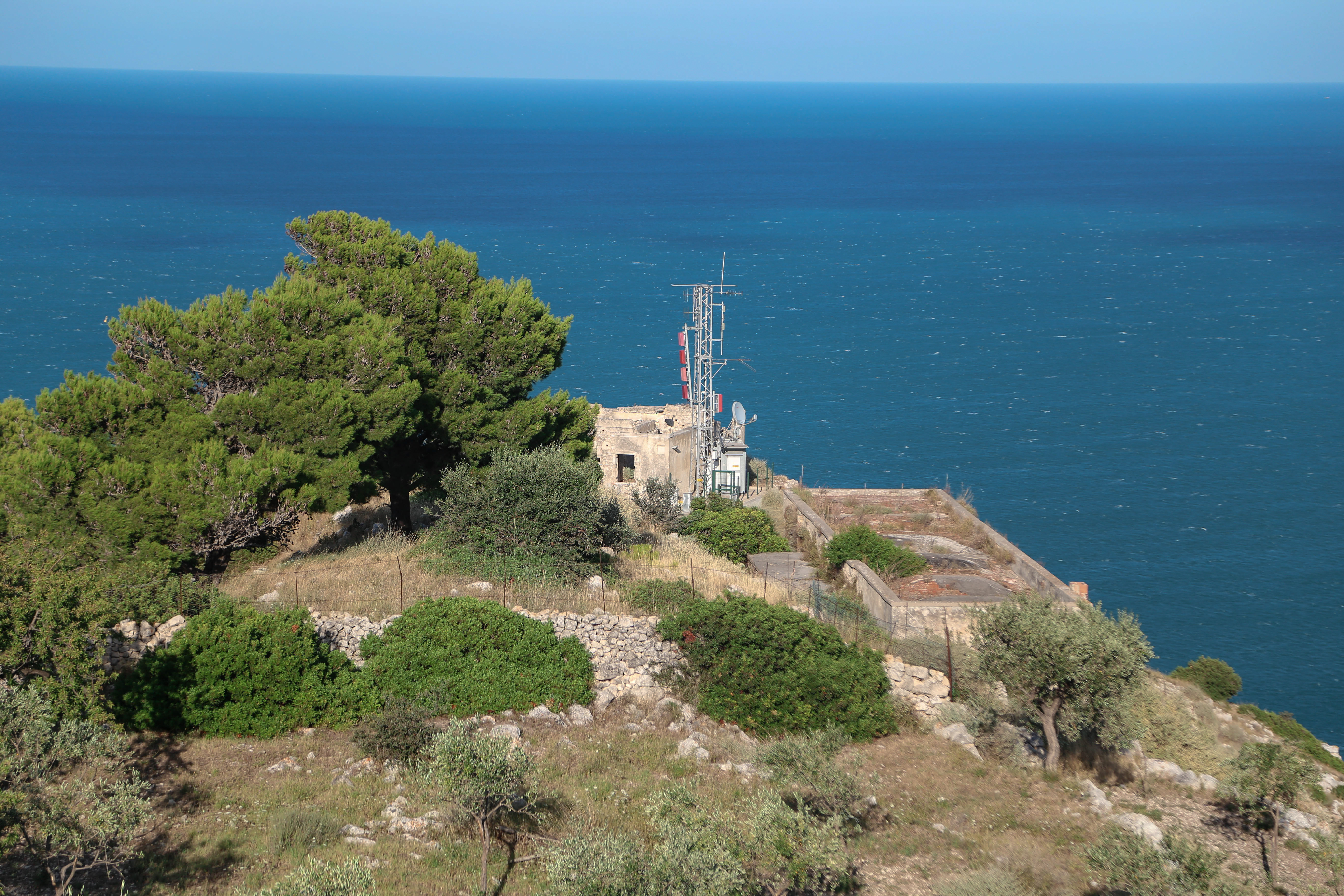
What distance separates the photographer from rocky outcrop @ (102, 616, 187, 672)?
12062mm

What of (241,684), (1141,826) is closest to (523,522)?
(241,684)

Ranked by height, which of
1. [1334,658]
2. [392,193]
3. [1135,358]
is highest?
[392,193]

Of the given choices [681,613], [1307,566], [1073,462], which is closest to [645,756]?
[681,613]

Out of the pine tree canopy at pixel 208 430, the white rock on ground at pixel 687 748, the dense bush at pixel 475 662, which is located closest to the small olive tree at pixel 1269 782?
the white rock on ground at pixel 687 748

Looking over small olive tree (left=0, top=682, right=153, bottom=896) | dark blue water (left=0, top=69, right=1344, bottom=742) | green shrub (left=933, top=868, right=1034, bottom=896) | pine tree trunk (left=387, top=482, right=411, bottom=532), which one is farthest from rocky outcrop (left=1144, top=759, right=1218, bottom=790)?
dark blue water (left=0, top=69, right=1344, bottom=742)

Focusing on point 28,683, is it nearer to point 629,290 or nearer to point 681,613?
point 681,613

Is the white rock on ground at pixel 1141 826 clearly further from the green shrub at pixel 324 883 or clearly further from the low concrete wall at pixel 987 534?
the green shrub at pixel 324 883

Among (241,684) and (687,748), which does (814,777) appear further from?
(241,684)

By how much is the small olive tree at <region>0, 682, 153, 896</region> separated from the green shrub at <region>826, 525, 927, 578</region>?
53.2ft

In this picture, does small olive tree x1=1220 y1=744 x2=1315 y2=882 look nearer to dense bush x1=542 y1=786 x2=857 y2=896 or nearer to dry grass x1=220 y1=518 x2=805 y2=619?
dense bush x1=542 y1=786 x2=857 y2=896

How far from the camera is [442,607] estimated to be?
1377cm

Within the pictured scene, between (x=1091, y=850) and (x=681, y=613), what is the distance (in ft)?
22.5

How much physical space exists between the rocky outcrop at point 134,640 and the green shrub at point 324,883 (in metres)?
5.76

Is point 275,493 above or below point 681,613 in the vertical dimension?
above
